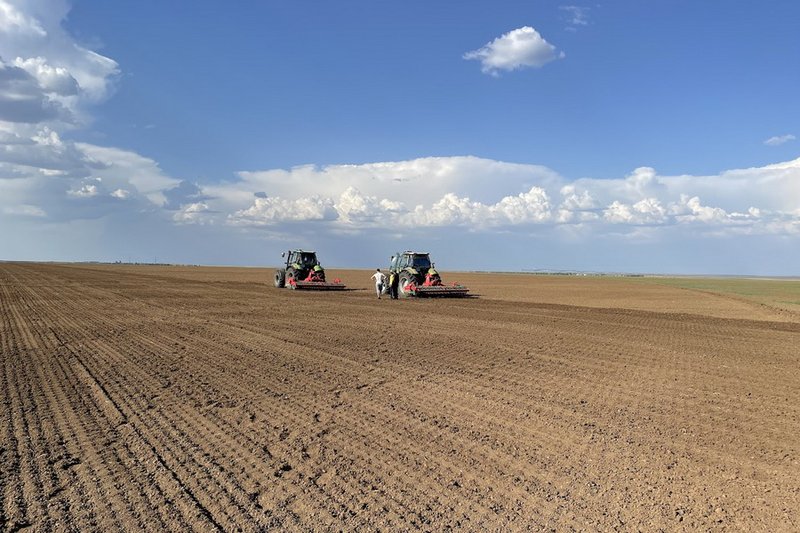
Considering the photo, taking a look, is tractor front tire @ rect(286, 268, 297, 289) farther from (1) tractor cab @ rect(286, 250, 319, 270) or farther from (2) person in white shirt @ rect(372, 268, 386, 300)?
(2) person in white shirt @ rect(372, 268, 386, 300)

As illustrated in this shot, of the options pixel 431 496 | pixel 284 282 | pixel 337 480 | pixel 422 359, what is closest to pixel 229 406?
pixel 337 480

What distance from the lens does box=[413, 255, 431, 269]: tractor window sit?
90.1 feet

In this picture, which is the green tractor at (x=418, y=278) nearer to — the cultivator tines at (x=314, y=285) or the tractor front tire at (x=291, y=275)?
the cultivator tines at (x=314, y=285)

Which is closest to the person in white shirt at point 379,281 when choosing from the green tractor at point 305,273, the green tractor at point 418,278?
the green tractor at point 418,278

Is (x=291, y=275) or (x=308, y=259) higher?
(x=308, y=259)

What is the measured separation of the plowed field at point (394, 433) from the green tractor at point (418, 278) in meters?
13.5

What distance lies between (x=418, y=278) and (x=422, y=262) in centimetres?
85

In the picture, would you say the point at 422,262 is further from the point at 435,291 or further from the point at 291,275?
the point at 291,275

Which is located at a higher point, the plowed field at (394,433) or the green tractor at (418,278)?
the green tractor at (418,278)

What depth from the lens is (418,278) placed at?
27.3 metres

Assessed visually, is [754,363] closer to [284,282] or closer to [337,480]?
A: [337,480]

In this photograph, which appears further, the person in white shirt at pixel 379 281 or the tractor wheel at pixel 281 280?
the tractor wheel at pixel 281 280

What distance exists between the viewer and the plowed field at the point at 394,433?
170 inches

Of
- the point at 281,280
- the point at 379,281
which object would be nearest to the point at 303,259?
the point at 281,280
